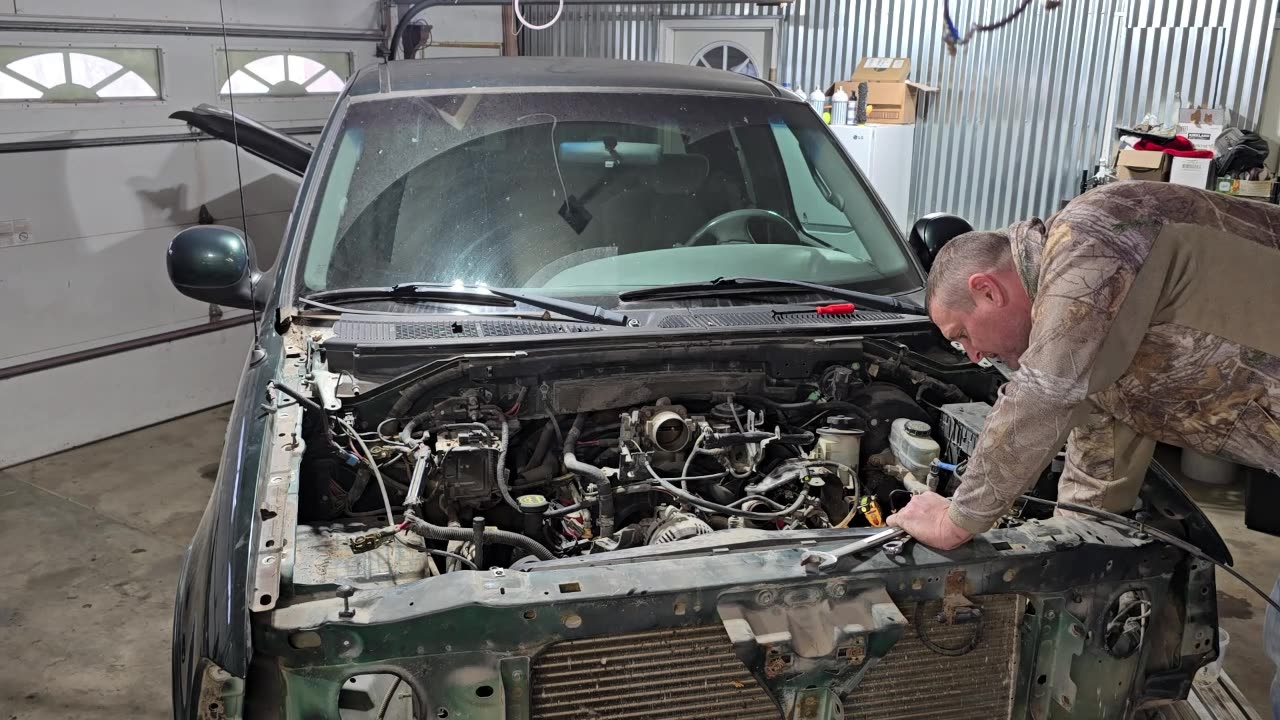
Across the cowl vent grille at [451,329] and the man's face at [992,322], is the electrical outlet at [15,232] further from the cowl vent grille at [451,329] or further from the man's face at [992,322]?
the man's face at [992,322]

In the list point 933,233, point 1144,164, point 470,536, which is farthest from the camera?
point 1144,164

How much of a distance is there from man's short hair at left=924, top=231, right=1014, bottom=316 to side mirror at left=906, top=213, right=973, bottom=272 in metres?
1.59

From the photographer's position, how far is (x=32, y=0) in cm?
502

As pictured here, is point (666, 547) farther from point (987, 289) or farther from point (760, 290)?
point (760, 290)

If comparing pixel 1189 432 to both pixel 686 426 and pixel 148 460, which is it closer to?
pixel 686 426

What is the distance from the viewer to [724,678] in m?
1.92

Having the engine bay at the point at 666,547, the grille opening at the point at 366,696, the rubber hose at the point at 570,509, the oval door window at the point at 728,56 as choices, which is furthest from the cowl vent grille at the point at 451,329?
the oval door window at the point at 728,56

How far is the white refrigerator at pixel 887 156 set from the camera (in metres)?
7.62

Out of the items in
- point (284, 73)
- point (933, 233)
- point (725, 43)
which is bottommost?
point (933, 233)

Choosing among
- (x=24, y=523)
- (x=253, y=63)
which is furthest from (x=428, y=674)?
(x=253, y=63)

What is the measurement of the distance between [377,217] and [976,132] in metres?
6.30

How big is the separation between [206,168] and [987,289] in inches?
203

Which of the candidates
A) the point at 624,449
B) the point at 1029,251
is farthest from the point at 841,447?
the point at 1029,251

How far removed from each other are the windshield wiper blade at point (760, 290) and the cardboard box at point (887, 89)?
5.10 metres
